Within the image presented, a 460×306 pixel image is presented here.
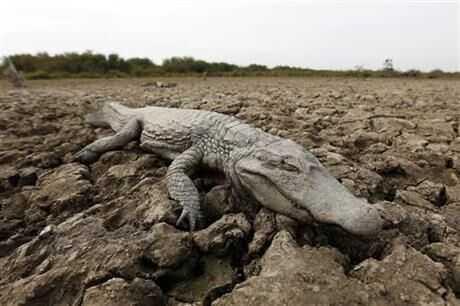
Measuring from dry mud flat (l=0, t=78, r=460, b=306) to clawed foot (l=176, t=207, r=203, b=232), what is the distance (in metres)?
0.08

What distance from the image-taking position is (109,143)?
3.55 metres

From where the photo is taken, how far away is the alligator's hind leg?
3.37 meters

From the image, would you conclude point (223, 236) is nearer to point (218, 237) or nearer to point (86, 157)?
point (218, 237)

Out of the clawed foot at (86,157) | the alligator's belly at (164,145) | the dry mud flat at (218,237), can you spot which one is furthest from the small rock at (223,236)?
the clawed foot at (86,157)

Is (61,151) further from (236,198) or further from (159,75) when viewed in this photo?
(159,75)

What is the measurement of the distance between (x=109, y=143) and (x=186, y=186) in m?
1.49

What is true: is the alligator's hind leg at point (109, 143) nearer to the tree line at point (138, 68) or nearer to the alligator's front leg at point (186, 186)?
the alligator's front leg at point (186, 186)

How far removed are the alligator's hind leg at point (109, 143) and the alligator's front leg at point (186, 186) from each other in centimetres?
107

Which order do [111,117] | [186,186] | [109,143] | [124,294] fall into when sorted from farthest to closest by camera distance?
[111,117], [109,143], [186,186], [124,294]

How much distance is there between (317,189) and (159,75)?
47.8 feet

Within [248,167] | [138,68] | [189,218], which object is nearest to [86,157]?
[189,218]

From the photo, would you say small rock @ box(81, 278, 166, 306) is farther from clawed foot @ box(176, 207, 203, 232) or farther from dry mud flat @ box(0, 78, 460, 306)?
clawed foot @ box(176, 207, 203, 232)

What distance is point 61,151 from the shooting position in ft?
11.6

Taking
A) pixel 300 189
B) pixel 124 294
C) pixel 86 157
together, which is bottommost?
pixel 124 294
